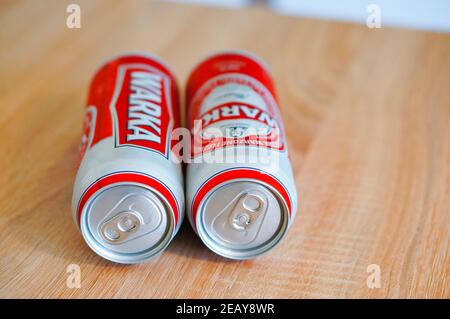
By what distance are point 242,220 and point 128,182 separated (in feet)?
0.49

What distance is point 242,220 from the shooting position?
0.73 m

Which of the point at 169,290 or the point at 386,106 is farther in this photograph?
the point at 386,106

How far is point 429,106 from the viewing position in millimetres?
1117

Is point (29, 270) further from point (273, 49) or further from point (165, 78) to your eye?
point (273, 49)

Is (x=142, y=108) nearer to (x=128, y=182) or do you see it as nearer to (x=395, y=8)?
(x=128, y=182)

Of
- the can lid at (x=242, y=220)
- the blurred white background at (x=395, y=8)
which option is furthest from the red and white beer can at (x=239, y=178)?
the blurred white background at (x=395, y=8)

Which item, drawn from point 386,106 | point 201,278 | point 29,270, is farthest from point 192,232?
point 386,106

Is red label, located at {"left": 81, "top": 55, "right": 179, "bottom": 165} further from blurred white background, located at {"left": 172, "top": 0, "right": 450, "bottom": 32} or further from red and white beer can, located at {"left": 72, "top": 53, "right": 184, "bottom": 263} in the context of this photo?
blurred white background, located at {"left": 172, "top": 0, "right": 450, "bottom": 32}

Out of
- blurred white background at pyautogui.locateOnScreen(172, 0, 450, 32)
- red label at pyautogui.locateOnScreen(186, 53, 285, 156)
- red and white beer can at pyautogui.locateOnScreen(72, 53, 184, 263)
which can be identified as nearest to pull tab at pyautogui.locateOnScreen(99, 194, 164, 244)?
red and white beer can at pyautogui.locateOnScreen(72, 53, 184, 263)

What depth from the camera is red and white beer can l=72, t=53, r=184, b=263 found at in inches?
27.4

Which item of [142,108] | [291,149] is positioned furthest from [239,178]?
[291,149]

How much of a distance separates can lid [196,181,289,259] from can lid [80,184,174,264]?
0.05m
